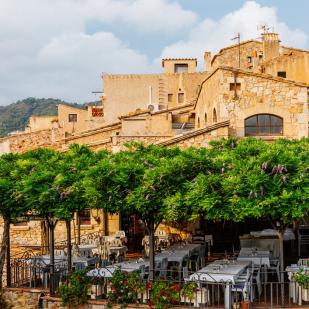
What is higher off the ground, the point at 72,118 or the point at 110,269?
the point at 72,118

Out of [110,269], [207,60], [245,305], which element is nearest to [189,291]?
[245,305]

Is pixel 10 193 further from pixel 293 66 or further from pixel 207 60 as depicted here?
pixel 207 60

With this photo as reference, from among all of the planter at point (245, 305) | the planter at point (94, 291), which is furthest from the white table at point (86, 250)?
the planter at point (245, 305)

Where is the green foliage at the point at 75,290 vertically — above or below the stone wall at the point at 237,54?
below

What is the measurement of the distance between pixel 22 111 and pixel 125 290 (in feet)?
296

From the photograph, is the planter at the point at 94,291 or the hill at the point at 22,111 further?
the hill at the point at 22,111

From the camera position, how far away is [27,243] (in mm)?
25469

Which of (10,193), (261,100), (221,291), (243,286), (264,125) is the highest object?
(261,100)

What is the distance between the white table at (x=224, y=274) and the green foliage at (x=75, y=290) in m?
A: 2.85

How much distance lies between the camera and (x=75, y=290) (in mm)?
14289

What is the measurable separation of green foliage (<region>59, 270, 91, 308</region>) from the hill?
71.1 metres

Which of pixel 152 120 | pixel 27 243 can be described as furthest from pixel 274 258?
pixel 152 120

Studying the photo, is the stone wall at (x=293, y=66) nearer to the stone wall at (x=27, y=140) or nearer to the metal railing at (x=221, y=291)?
the metal railing at (x=221, y=291)

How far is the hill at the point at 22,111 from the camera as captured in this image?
87588mm
